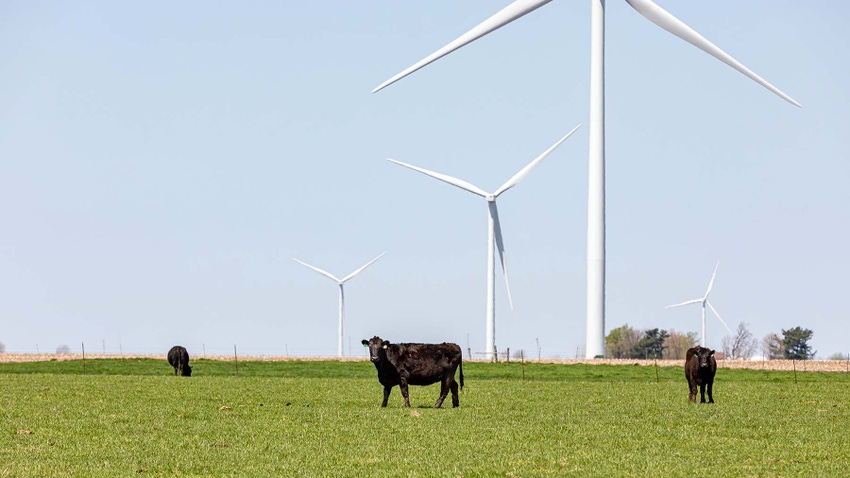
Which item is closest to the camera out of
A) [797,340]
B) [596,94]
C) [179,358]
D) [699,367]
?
[699,367]

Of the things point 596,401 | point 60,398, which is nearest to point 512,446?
point 596,401

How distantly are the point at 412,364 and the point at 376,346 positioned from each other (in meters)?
1.05

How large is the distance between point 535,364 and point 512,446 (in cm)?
5385

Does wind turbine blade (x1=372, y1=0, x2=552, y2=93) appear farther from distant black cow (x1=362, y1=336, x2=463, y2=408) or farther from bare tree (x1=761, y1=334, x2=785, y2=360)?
bare tree (x1=761, y1=334, x2=785, y2=360)

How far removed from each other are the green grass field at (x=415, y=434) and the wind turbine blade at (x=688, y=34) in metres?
29.5

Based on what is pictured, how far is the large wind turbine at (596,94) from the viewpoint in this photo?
6862cm

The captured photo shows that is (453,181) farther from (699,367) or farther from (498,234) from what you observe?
(699,367)

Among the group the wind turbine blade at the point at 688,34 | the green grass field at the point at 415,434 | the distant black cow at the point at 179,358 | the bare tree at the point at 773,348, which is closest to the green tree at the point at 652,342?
the bare tree at the point at 773,348

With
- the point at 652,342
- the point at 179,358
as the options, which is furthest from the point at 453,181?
the point at 652,342

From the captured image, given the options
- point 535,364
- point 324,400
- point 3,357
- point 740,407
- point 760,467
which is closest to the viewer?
point 760,467

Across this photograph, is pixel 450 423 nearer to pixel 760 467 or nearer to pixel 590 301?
pixel 760 467

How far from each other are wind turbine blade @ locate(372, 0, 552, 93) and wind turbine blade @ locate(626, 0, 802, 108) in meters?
5.72

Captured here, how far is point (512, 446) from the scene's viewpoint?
65.8 ft

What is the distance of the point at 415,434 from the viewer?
2194 cm
